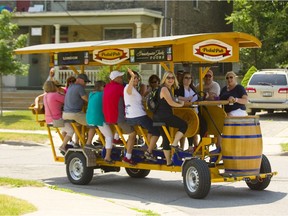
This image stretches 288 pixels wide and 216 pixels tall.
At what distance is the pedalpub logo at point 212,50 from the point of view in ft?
38.1

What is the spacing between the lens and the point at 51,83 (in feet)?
44.9

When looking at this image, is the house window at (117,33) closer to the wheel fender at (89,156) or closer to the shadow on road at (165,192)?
the shadow on road at (165,192)

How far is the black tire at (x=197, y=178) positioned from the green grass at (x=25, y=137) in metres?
10.7

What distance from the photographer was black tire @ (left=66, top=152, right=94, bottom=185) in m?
12.8

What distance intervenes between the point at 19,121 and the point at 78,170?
41.8 ft

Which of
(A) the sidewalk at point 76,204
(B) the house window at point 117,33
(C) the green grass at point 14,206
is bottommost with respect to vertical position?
(A) the sidewalk at point 76,204

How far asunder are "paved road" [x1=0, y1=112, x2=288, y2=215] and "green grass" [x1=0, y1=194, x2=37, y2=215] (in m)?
0.97

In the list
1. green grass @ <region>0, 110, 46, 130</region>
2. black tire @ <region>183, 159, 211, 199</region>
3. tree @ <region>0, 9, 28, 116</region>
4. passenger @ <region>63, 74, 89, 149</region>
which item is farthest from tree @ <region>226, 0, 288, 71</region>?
black tire @ <region>183, 159, 211, 199</region>

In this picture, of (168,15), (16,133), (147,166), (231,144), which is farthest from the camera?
(168,15)

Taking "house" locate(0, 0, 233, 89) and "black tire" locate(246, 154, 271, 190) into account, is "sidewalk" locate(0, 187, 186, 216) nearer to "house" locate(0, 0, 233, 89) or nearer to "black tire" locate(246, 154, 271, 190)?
"black tire" locate(246, 154, 271, 190)

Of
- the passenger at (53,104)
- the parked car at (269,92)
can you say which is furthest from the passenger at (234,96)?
the parked car at (269,92)

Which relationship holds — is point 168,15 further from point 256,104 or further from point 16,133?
point 16,133

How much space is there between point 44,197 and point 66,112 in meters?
3.19

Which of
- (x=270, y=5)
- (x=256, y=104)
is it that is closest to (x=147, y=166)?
(x=256, y=104)
